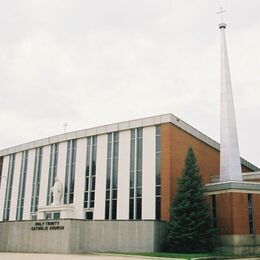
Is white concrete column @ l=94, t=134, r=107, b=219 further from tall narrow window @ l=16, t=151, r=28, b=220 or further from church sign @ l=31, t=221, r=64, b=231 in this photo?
tall narrow window @ l=16, t=151, r=28, b=220

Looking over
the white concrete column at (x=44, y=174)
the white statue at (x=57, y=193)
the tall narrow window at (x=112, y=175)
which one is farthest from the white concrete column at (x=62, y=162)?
the tall narrow window at (x=112, y=175)

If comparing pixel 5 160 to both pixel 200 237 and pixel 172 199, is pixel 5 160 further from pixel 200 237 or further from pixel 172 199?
pixel 200 237

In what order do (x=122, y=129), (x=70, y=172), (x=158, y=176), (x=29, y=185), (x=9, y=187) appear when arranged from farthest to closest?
1. (x=9, y=187)
2. (x=29, y=185)
3. (x=70, y=172)
4. (x=122, y=129)
5. (x=158, y=176)

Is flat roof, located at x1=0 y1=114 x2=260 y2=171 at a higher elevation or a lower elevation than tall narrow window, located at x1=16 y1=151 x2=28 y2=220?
higher

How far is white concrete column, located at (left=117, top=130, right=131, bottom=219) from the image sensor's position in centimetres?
3784

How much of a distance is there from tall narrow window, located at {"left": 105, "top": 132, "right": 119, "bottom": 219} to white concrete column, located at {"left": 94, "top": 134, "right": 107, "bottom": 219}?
0.43 m

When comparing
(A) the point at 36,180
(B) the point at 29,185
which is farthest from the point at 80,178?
(B) the point at 29,185

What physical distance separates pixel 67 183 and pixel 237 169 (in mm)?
16915

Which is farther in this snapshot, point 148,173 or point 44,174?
point 44,174

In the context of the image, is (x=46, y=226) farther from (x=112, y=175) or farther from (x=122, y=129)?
(x=122, y=129)

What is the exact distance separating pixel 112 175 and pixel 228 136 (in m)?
11.5

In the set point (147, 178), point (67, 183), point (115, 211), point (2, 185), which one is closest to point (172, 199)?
point (147, 178)

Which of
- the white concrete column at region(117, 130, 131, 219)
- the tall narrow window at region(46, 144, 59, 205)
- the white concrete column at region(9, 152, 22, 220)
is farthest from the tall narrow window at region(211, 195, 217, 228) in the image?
the white concrete column at region(9, 152, 22, 220)

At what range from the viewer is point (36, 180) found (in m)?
46.6
